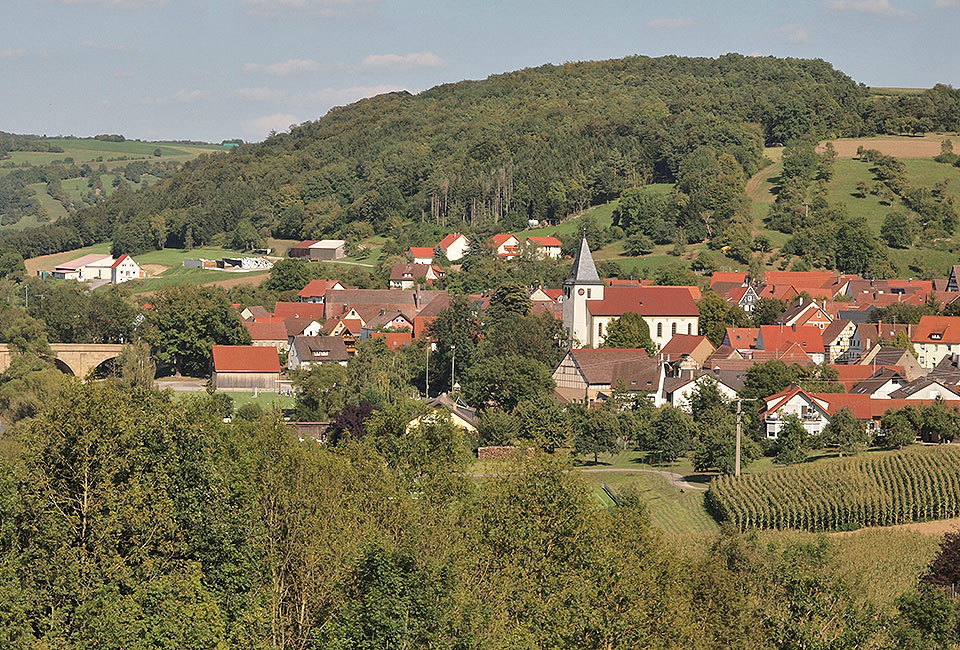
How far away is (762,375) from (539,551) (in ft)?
117

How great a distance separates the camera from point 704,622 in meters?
24.7

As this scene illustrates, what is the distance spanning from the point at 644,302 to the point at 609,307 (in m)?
2.41

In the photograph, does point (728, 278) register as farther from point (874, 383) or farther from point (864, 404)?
point (864, 404)

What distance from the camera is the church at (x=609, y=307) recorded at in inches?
3054

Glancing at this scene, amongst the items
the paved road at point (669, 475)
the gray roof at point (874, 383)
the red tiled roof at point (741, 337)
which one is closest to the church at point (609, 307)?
the red tiled roof at point (741, 337)

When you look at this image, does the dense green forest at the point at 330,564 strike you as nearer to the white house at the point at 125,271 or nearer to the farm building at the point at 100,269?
the white house at the point at 125,271

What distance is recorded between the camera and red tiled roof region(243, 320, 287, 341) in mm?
81562

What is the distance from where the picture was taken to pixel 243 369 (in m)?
72.6

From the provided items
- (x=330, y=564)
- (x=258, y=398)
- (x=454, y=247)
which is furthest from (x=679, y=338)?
(x=330, y=564)

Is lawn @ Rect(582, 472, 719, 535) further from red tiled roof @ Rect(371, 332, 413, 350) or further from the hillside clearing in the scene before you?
the hillside clearing

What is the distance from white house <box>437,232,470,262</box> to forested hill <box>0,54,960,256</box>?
674 centimetres

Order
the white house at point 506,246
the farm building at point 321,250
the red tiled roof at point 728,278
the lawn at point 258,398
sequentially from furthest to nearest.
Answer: the farm building at point 321,250, the white house at point 506,246, the red tiled roof at point 728,278, the lawn at point 258,398

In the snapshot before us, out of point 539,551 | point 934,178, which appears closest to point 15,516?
point 539,551

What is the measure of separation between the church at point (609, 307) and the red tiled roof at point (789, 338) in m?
5.57
